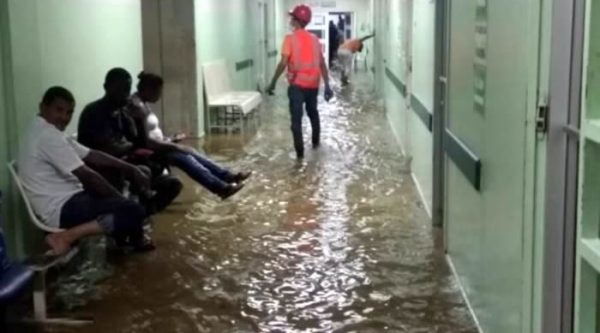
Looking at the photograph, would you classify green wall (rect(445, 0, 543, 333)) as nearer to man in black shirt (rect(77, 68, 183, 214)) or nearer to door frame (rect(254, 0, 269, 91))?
man in black shirt (rect(77, 68, 183, 214))

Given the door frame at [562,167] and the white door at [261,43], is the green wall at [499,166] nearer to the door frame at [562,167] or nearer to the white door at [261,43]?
the door frame at [562,167]

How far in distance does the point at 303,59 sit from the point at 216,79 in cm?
271

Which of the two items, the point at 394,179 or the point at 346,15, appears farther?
the point at 346,15

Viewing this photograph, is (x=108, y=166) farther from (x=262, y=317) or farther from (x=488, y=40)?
(x=488, y=40)

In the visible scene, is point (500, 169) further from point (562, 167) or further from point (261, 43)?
point (261, 43)

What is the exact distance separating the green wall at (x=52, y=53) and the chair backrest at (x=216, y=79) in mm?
2847

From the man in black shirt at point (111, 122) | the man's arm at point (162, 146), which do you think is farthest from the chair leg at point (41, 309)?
the man's arm at point (162, 146)

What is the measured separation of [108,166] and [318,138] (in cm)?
495

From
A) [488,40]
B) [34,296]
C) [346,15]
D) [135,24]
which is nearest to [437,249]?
[488,40]

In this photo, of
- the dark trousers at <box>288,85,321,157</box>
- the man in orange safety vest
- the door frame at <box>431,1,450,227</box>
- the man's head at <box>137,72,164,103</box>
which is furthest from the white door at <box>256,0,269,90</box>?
the door frame at <box>431,1,450,227</box>

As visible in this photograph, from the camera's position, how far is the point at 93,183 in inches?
178

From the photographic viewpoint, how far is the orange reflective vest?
8.97m

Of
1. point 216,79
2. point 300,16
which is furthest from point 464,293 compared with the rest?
point 216,79

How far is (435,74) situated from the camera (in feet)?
19.0
